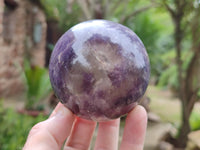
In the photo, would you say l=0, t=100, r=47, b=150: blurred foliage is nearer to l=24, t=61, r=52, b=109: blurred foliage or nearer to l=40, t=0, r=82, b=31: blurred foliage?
l=24, t=61, r=52, b=109: blurred foliage

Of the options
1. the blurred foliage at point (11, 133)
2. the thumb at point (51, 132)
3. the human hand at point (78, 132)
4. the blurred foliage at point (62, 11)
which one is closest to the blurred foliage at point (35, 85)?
the blurred foliage at point (11, 133)

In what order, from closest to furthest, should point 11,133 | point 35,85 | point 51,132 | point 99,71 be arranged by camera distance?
point 99,71 < point 51,132 < point 11,133 < point 35,85

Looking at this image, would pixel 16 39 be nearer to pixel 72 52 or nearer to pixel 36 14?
pixel 36 14

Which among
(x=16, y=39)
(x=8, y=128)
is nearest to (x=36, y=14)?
(x=16, y=39)

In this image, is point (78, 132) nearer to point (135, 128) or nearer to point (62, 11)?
point (135, 128)

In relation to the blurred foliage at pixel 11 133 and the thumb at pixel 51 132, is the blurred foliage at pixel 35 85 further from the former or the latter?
the thumb at pixel 51 132

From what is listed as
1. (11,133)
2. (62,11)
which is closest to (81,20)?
(11,133)
